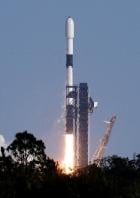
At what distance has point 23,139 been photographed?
173 metres

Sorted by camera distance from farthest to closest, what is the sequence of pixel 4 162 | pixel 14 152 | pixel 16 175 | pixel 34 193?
pixel 14 152 < pixel 4 162 < pixel 16 175 < pixel 34 193

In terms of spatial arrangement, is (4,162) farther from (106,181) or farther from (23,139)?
(106,181)

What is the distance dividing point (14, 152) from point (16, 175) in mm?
53380

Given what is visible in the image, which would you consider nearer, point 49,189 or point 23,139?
point 49,189

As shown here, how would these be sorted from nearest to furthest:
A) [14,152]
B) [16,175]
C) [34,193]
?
[34,193], [16,175], [14,152]

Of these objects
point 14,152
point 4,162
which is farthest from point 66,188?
point 14,152

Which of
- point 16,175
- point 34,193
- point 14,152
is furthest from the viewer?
point 14,152

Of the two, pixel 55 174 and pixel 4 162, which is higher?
pixel 4 162

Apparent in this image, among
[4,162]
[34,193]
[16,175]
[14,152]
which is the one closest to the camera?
[34,193]

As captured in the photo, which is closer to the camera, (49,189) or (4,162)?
(49,189)

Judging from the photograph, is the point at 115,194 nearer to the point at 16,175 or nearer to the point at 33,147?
the point at 16,175

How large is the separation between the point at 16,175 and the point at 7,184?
7.54m

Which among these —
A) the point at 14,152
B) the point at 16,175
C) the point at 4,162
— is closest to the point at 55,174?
the point at 16,175

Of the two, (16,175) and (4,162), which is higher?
(4,162)
